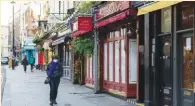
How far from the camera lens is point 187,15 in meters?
11.3

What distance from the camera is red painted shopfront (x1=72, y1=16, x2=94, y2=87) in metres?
20.6

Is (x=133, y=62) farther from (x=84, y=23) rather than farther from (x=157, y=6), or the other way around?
(x=157, y=6)

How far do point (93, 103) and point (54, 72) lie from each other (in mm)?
1765

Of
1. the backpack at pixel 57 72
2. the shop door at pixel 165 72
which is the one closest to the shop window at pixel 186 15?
the shop door at pixel 165 72

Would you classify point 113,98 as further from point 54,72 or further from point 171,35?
point 171,35

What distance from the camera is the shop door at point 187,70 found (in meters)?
11.0

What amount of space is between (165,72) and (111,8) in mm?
4963

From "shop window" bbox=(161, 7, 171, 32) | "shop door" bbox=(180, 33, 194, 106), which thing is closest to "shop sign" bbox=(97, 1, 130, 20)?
"shop window" bbox=(161, 7, 171, 32)

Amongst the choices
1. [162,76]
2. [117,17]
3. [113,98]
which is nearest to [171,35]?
[162,76]

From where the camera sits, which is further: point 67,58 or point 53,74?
point 67,58

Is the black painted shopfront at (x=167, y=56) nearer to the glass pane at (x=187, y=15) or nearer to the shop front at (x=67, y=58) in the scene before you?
the glass pane at (x=187, y=15)

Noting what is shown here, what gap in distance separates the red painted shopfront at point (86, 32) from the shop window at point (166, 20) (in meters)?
7.87

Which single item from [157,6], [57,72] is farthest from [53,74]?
[157,6]

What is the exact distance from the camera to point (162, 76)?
1290 cm
